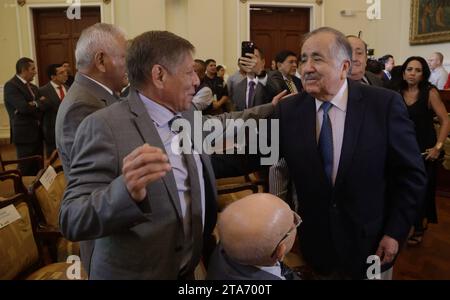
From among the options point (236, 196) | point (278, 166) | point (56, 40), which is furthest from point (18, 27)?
point (278, 166)

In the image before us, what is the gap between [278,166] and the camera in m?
1.77

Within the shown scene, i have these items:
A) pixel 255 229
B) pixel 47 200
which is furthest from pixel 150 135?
pixel 47 200

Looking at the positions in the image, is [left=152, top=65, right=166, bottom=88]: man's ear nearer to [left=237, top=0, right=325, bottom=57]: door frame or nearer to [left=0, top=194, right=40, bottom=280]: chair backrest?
[left=0, top=194, right=40, bottom=280]: chair backrest

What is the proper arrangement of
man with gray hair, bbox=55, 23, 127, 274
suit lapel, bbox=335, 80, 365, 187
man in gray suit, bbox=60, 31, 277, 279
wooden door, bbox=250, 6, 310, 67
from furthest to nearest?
wooden door, bbox=250, 6, 310, 67 → man with gray hair, bbox=55, 23, 127, 274 → suit lapel, bbox=335, 80, 365, 187 → man in gray suit, bbox=60, 31, 277, 279

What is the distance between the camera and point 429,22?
312 inches

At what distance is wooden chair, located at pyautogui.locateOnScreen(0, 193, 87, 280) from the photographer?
1854 mm

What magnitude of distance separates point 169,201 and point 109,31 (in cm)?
101

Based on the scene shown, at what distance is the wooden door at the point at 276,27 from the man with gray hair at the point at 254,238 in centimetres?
817

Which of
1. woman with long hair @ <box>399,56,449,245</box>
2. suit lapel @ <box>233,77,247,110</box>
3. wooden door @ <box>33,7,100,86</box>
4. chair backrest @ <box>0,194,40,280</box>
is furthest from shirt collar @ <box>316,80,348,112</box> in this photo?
wooden door @ <box>33,7,100,86</box>

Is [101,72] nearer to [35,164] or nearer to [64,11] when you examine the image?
[35,164]

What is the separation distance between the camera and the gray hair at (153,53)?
4.06ft

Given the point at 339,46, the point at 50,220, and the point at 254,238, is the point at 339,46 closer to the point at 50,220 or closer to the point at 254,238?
the point at 254,238

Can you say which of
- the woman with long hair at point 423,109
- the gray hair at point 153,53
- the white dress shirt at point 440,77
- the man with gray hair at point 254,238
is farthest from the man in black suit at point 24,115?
the white dress shirt at point 440,77

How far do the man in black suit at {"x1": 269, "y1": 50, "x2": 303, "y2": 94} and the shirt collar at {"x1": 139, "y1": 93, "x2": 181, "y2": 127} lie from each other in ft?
6.03
